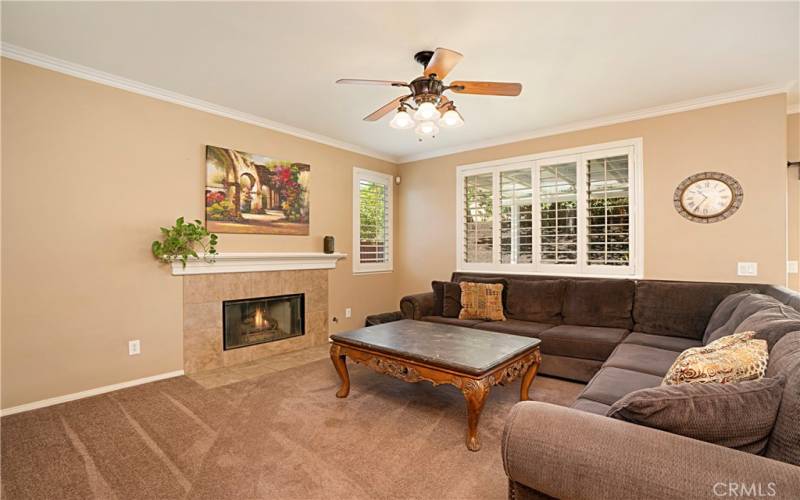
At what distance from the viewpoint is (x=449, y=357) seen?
2.45 m

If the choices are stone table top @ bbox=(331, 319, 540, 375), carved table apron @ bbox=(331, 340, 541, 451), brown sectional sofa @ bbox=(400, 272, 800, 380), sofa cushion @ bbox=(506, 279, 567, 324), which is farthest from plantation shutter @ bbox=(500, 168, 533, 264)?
carved table apron @ bbox=(331, 340, 541, 451)

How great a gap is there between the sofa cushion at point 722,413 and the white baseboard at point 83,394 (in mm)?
3743

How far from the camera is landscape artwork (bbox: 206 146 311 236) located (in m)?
3.86

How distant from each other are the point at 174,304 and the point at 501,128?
13.0 ft

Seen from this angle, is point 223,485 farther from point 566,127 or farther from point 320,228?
point 566,127

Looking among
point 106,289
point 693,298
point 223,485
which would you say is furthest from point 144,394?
point 693,298

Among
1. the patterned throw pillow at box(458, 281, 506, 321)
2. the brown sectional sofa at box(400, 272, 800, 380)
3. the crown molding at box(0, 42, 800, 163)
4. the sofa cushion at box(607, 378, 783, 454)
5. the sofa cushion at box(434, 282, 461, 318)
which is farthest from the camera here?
the sofa cushion at box(434, 282, 461, 318)

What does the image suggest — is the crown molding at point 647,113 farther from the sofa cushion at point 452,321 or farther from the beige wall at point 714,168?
the sofa cushion at point 452,321

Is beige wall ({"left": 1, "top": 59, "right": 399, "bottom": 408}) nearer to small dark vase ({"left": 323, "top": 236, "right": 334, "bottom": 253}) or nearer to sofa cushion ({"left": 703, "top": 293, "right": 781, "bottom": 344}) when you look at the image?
small dark vase ({"left": 323, "top": 236, "right": 334, "bottom": 253})

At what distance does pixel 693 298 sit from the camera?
336 centimetres

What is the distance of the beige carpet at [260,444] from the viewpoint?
1.88 meters

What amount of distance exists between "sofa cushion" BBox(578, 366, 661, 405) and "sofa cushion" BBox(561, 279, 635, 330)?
148 cm

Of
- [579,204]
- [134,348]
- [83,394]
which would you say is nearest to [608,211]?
[579,204]

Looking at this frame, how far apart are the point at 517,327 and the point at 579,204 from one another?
64.6 inches
